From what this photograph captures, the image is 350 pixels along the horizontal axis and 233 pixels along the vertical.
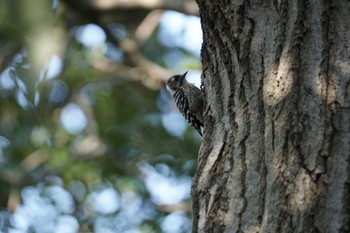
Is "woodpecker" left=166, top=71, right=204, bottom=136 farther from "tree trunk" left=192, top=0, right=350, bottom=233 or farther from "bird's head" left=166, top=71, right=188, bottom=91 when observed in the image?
"tree trunk" left=192, top=0, right=350, bottom=233

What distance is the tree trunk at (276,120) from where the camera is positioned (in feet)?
11.8

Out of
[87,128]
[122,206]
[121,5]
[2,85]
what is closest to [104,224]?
[122,206]

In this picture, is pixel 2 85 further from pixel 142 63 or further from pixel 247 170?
pixel 247 170

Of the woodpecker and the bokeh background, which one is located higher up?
the bokeh background

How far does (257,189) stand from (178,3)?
601 cm

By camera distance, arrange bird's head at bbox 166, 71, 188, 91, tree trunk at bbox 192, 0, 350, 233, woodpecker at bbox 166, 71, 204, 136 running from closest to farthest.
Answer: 1. tree trunk at bbox 192, 0, 350, 233
2. woodpecker at bbox 166, 71, 204, 136
3. bird's head at bbox 166, 71, 188, 91

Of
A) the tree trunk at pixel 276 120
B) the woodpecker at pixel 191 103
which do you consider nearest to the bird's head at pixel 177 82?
the woodpecker at pixel 191 103

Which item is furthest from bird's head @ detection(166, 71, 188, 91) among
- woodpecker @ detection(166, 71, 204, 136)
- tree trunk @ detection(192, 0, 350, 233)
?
tree trunk @ detection(192, 0, 350, 233)

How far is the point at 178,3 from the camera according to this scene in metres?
9.49

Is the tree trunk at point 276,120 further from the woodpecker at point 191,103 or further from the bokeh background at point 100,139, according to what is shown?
the bokeh background at point 100,139

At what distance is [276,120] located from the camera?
383 centimetres

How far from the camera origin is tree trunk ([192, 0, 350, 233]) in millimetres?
3586

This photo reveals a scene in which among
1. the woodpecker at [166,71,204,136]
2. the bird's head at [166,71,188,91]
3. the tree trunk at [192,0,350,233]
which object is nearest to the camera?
the tree trunk at [192,0,350,233]

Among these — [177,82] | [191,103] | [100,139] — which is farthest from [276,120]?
[100,139]
